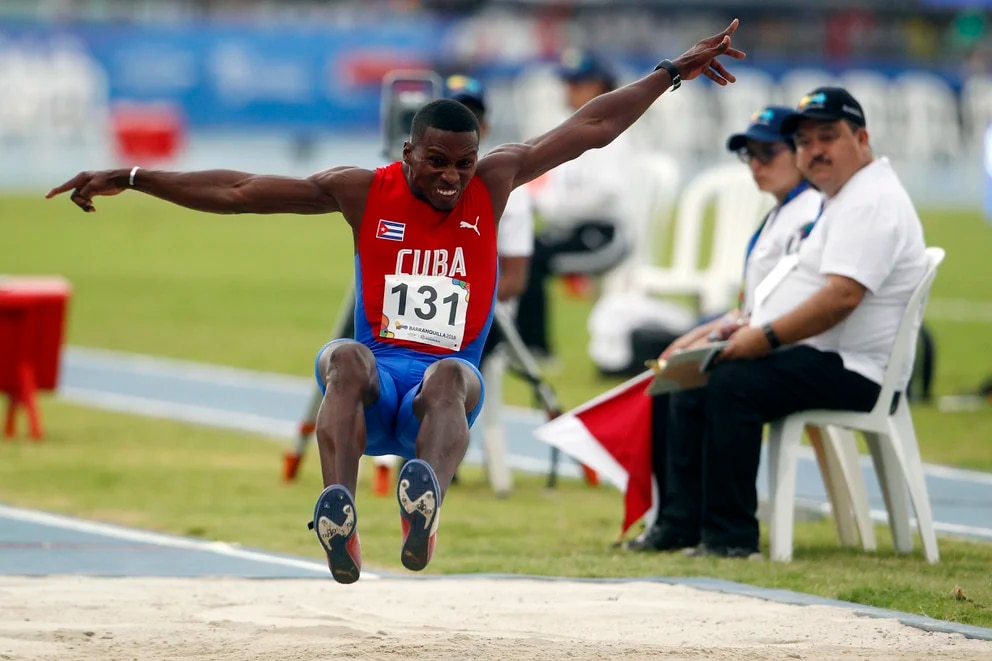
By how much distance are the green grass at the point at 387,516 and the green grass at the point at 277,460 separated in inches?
0.6

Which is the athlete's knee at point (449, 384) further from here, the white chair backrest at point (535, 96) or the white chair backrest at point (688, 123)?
the white chair backrest at point (688, 123)

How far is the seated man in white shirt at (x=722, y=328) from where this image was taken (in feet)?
23.8

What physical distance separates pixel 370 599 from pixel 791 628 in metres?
1.60


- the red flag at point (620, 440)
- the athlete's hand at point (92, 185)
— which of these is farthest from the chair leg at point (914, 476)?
the athlete's hand at point (92, 185)

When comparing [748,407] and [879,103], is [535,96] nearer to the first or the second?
[879,103]

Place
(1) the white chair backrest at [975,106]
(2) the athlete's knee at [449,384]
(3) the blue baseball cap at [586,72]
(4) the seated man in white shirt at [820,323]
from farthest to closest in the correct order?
(1) the white chair backrest at [975,106]
(3) the blue baseball cap at [586,72]
(4) the seated man in white shirt at [820,323]
(2) the athlete's knee at [449,384]

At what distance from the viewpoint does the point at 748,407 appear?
6.86m

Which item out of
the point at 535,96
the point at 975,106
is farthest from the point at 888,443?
the point at 975,106

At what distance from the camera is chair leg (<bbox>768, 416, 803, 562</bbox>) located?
22.8 feet

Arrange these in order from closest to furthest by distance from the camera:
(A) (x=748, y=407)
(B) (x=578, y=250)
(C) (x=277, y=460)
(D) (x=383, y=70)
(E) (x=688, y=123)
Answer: (A) (x=748, y=407)
(C) (x=277, y=460)
(B) (x=578, y=250)
(E) (x=688, y=123)
(D) (x=383, y=70)

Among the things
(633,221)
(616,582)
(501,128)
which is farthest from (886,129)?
(616,582)

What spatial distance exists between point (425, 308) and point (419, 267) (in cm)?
14

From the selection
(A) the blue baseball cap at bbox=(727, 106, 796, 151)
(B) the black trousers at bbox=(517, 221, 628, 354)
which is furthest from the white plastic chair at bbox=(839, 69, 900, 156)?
(A) the blue baseball cap at bbox=(727, 106, 796, 151)

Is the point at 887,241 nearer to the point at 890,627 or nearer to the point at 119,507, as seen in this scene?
the point at 890,627
